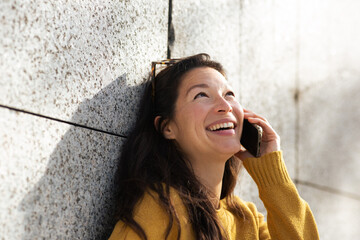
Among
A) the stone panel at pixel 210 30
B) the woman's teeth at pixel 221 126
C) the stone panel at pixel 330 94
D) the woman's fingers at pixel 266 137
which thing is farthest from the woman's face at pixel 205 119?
the stone panel at pixel 330 94

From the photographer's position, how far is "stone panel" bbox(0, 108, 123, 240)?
1.69m

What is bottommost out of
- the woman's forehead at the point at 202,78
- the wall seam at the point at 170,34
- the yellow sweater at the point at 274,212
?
the yellow sweater at the point at 274,212

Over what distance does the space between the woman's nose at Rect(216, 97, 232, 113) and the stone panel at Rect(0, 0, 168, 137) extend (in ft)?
1.54

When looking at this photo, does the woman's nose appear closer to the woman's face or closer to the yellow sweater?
the woman's face

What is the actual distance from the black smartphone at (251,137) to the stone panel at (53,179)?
76 cm

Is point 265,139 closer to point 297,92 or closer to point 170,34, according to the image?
point 170,34

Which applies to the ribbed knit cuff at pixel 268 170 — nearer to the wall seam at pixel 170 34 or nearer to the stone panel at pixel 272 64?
the wall seam at pixel 170 34

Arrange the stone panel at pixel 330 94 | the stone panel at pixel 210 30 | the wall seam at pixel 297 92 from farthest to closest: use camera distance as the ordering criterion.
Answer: the stone panel at pixel 330 94, the wall seam at pixel 297 92, the stone panel at pixel 210 30

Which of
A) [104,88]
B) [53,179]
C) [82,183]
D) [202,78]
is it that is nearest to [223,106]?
[202,78]

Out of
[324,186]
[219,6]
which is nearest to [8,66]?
[219,6]

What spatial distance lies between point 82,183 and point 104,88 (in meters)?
0.48

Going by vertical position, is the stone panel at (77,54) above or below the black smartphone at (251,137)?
above

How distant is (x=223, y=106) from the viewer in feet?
7.97

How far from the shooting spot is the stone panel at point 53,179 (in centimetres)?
169
